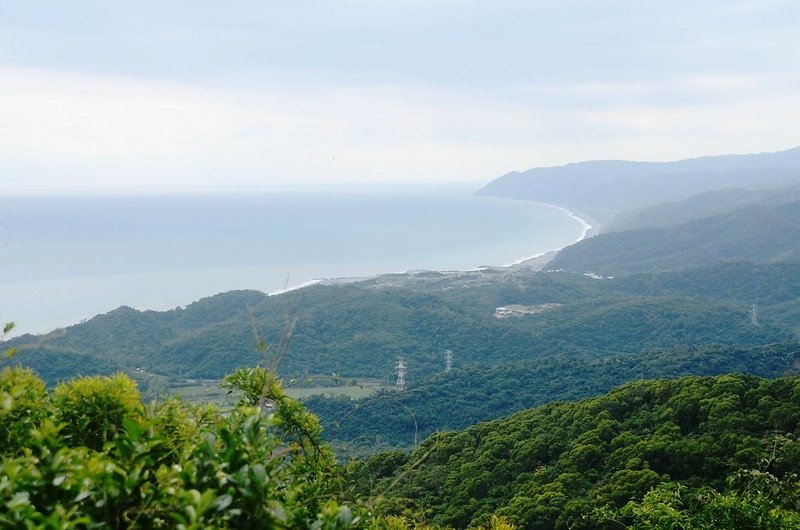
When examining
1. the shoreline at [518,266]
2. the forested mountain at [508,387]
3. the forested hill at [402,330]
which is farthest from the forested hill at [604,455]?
the shoreline at [518,266]

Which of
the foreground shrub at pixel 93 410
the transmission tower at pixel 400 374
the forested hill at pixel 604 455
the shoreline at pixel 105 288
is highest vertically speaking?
the foreground shrub at pixel 93 410

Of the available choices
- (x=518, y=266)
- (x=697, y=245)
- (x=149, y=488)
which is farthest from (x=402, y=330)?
(x=697, y=245)

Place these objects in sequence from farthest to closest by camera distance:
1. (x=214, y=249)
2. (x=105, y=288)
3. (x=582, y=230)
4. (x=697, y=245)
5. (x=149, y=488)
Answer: (x=582, y=230) < (x=214, y=249) < (x=697, y=245) < (x=105, y=288) < (x=149, y=488)

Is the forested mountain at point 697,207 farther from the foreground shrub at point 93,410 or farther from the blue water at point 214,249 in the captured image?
the foreground shrub at point 93,410

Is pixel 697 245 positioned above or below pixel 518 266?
above

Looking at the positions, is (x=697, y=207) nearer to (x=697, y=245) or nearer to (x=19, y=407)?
(x=697, y=245)

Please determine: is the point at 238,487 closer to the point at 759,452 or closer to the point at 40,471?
the point at 40,471

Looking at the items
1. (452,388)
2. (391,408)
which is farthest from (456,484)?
(452,388)

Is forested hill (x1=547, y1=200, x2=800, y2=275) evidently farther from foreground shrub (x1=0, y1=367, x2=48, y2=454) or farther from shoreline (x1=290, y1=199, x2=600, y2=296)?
foreground shrub (x1=0, y1=367, x2=48, y2=454)
